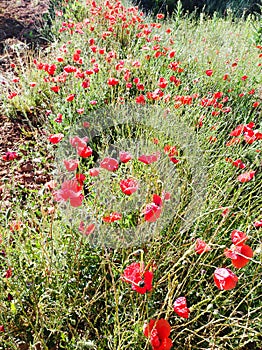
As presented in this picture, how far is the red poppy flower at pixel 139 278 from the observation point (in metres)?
1.04

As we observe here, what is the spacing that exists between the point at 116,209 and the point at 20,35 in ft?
15.1

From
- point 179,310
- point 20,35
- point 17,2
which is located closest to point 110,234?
point 179,310

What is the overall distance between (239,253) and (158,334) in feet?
1.16

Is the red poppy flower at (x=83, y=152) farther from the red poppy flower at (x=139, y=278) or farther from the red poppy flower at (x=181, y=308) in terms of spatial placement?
the red poppy flower at (x=181, y=308)

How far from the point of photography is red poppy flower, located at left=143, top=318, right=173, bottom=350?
1.04 metres

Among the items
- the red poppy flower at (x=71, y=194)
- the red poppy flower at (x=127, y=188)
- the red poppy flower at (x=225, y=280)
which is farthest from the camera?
the red poppy flower at (x=127, y=188)

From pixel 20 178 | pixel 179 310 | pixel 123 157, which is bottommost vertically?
pixel 20 178

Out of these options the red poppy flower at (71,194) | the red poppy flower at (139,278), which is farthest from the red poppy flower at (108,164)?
the red poppy flower at (139,278)

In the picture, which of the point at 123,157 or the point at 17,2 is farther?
the point at 17,2

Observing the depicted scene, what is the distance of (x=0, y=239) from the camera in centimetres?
143

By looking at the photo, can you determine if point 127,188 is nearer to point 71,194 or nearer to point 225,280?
point 71,194

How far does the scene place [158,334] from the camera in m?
1.08

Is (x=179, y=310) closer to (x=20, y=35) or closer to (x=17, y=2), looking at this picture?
(x=20, y=35)

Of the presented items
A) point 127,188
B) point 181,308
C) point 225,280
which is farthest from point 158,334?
point 127,188
